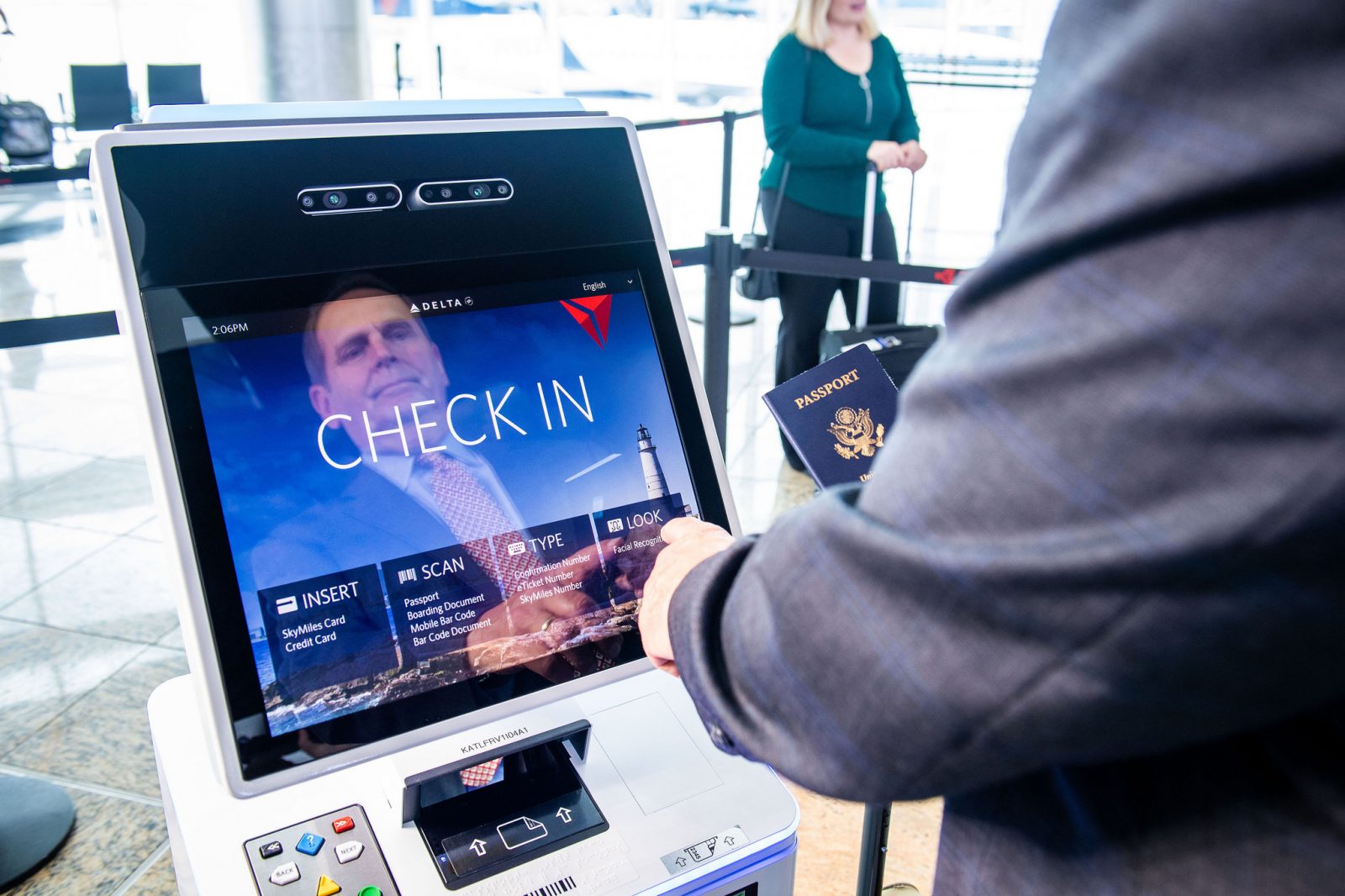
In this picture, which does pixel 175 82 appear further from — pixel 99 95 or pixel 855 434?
pixel 855 434

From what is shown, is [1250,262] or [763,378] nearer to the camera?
[1250,262]

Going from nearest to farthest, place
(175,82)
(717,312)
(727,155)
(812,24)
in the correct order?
(717,312)
(812,24)
(727,155)
(175,82)

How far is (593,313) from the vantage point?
0.88 metres

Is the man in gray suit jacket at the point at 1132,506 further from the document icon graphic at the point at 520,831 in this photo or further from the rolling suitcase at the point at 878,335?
the rolling suitcase at the point at 878,335

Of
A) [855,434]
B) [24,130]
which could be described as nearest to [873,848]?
[855,434]

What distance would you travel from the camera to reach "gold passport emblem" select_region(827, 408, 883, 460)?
1003mm

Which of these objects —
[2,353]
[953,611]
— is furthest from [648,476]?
[2,353]

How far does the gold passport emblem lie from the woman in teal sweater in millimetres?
2059

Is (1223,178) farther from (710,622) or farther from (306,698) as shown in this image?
(306,698)

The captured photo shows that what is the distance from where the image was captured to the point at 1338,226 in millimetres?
407

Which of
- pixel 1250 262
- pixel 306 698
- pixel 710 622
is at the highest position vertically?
pixel 1250 262

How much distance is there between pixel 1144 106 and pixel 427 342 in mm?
555

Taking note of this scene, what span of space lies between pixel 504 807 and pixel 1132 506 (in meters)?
0.58

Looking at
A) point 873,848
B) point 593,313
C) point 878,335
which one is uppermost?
point 593,313
